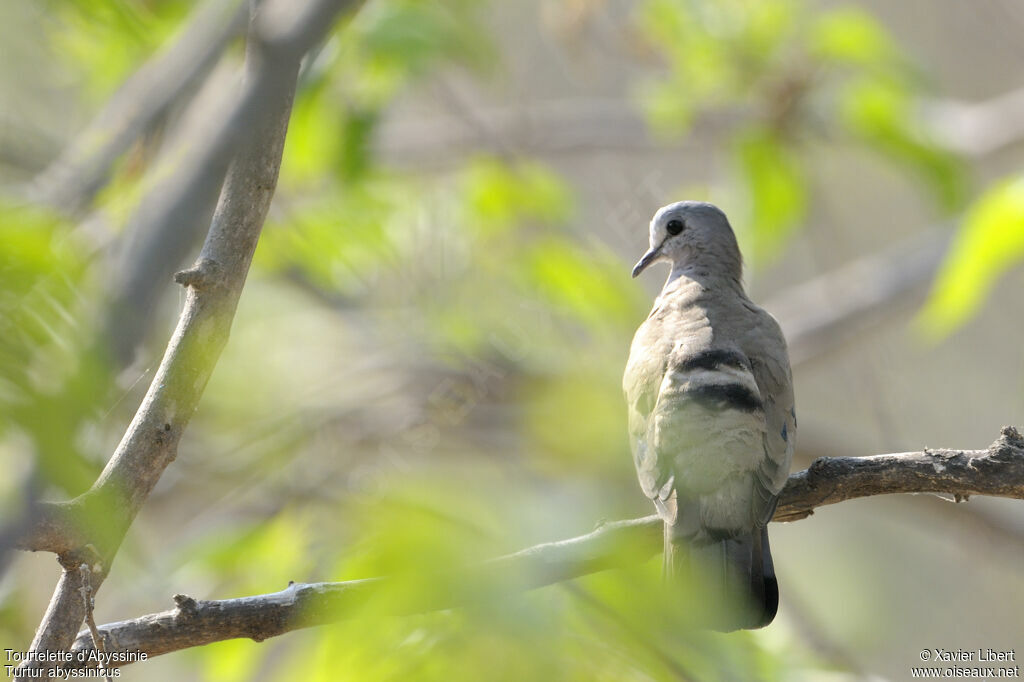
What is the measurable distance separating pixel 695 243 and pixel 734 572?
5.42 ft

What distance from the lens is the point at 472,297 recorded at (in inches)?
223

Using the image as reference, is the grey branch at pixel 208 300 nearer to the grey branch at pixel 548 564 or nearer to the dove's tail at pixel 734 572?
the grey branch at pixel 548 564

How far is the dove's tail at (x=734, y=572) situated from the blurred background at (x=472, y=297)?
0.12 meters

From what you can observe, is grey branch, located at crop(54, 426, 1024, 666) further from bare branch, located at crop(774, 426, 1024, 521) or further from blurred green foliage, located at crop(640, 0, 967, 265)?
blurred green foliage, located at crop(640, 0, 967, 265)

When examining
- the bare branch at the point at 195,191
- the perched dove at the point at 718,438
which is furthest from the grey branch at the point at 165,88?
the perched dove at the point at 718,438

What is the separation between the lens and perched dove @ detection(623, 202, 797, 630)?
2855mm

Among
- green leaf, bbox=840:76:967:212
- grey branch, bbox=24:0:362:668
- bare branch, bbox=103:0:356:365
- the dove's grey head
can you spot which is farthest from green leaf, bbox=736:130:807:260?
bare branch, bbox=103:0:356:365

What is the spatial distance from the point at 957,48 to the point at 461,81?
197 inches

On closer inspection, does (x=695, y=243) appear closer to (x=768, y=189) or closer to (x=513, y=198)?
(x=768, y=189)

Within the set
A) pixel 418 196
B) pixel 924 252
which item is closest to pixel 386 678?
pixel 418 196

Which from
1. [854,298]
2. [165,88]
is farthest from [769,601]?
[854,298]

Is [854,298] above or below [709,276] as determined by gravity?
above

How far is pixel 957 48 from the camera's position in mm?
10156

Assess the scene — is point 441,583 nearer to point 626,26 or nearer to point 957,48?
point 626,26
